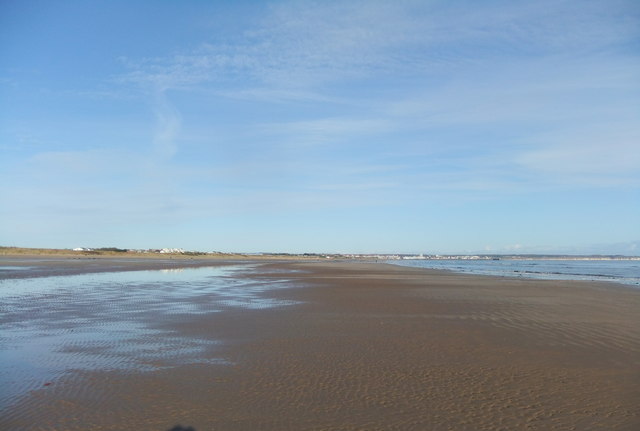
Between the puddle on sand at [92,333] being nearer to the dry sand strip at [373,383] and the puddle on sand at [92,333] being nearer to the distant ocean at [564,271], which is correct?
the dry sand strip at [373,383]

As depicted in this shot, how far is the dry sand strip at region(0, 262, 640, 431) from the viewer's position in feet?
21.0

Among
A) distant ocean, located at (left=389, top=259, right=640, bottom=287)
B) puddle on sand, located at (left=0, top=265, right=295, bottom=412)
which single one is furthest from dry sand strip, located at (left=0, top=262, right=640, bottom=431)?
distant ocean, located at (left=389, top=259, right=640, bottom=287)

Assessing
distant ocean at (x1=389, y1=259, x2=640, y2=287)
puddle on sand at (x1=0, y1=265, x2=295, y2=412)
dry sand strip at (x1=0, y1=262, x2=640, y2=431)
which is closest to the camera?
dry sand strip at (x1=0, y1=262, x2=640, y2=431)

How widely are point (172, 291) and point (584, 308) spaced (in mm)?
19995

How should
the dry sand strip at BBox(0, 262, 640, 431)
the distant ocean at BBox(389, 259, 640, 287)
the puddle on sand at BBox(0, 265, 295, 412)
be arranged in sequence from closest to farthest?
the dry sand strip at BBox(0, 262, 640, 431) → the puddle on sand at BBox(0, 265, 295, 412) → the distant ocean at BBox(389, 259, 640, 287)

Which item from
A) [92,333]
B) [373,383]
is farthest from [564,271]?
[92,333]

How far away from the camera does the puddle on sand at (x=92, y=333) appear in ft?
29.3

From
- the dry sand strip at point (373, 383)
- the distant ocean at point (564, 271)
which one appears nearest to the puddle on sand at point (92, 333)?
the dry sand strip at point (373, 383)

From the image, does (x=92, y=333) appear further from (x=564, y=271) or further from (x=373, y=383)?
(x=564, y=271)

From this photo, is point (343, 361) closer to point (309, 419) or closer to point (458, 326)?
point (309, 419)

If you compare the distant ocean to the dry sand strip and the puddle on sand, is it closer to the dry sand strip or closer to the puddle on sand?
the dry sand strip

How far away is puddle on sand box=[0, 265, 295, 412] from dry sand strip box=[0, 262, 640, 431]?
0.66m

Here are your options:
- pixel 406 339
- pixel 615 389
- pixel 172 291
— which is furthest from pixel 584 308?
A: pixel 172 291

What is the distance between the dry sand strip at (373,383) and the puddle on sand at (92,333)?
2.15 feet
